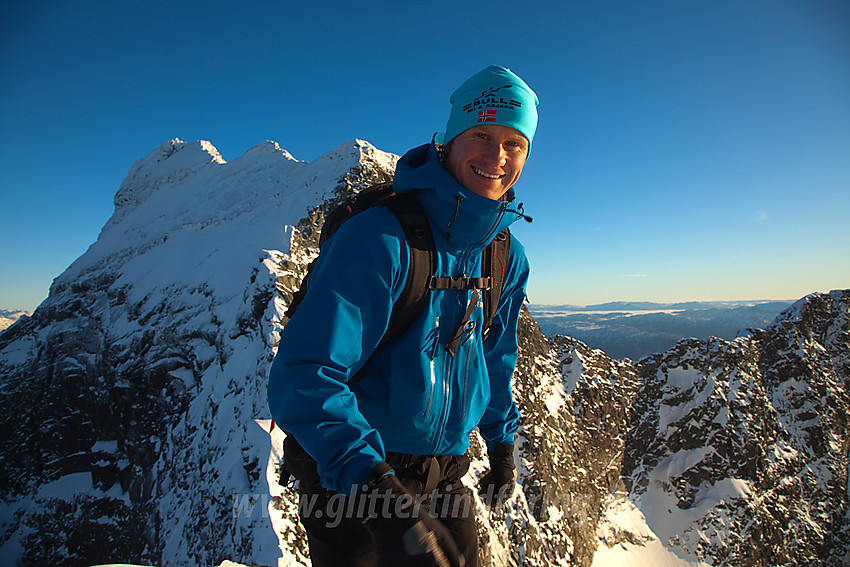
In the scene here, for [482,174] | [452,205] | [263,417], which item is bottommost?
[263,417]

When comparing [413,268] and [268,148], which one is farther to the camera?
[268,148]

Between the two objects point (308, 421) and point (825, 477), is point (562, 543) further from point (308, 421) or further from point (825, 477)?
point (825, 477)

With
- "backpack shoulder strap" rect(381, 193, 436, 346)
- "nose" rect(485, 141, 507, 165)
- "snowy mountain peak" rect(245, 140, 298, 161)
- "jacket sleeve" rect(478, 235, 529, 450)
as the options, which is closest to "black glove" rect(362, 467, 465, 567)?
"backpack shoulder strap" rect(381, 193, 436, 346)

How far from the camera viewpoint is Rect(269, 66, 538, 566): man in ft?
5.65

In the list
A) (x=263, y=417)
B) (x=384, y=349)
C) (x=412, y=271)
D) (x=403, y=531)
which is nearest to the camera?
(x=403, y=531)

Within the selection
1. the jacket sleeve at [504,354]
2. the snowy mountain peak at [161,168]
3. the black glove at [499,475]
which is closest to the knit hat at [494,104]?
the jacket sleeve at [504,354]

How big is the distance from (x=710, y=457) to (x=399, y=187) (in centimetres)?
8850

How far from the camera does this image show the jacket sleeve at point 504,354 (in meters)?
3.24

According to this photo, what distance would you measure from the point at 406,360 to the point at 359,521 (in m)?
0.95

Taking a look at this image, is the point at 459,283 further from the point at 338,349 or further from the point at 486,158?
the point at 338,349

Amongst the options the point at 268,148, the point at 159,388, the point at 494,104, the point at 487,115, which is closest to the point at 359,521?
the point at 487,115

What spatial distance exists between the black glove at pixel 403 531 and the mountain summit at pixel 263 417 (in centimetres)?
128

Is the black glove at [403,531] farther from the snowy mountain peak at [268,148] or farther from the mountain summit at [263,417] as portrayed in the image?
the snowy mountain peak at [268,148]

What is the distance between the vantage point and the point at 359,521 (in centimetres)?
209
